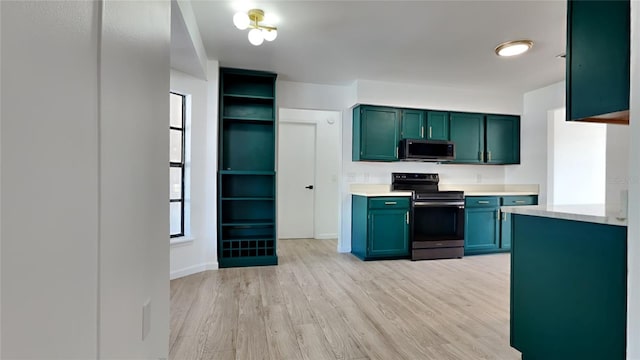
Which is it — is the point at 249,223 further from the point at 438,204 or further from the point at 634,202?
the point at 634,202

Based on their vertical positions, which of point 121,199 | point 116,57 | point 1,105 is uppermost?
point 116,57

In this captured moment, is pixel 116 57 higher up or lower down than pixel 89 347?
higher up

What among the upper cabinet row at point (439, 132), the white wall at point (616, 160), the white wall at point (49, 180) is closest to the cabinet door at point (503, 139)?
the upper cabinet row at point (439, 132)

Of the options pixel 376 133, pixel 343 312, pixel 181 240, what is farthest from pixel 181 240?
pixel 376 133

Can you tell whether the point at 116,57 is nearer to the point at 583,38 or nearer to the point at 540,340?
the point at 583,38

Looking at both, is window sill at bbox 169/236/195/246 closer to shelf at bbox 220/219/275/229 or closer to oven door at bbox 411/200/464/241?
shelf at bbox 220/219/275/229

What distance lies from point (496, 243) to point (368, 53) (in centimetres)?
324

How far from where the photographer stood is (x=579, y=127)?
475 centimetres

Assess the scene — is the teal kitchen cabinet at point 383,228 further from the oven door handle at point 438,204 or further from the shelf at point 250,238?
the shelf at point 250,238

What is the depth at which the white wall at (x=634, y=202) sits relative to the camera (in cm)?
97

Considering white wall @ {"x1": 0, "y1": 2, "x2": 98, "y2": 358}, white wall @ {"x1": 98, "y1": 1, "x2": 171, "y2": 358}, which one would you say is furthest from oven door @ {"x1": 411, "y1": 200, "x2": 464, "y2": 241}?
white wall @ {"x1": 0, "y1": 2, "x2": 98, "y2": 358}

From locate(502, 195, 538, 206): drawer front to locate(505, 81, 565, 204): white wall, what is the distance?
4.3 inches

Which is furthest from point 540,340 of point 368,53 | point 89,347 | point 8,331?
point 368,53

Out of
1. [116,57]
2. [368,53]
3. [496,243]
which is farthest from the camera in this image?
[496,243]
